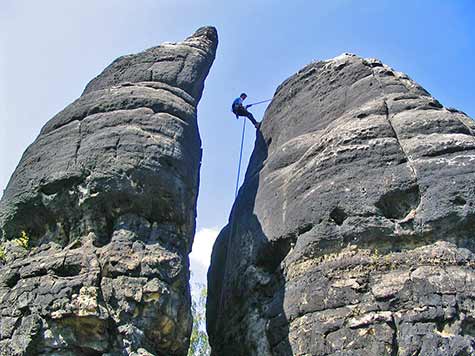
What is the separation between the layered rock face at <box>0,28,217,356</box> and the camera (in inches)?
417

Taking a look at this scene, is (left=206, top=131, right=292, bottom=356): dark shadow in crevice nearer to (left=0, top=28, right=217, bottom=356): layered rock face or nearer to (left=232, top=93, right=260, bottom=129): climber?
(left=0, top=28, right=217, bottom=356): layered rock face

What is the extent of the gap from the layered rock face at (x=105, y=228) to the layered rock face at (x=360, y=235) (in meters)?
2.08

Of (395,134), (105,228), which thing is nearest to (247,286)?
(105,228)

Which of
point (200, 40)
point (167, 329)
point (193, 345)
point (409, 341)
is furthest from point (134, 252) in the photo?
point (193, 345)

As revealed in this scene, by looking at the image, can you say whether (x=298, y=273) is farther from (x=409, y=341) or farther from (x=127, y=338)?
(x=127, y=338)

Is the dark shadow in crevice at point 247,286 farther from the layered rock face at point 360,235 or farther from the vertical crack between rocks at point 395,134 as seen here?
the vertical crack between rocks at point 395,134

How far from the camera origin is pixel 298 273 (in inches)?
486

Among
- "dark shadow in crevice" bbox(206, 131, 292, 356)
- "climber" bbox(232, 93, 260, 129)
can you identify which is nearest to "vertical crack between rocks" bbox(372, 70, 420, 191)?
"dark shadow in crevice" bbox(206, 131, 292, 356)

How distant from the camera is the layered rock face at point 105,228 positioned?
10.6 m

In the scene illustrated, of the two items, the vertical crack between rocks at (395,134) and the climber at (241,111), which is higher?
the climber at (241,111)

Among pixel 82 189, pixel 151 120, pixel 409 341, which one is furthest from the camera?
pixel 151 120

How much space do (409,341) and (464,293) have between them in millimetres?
1306

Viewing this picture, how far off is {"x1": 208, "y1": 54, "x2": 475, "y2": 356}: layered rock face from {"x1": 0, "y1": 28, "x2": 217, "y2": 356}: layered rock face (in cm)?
208

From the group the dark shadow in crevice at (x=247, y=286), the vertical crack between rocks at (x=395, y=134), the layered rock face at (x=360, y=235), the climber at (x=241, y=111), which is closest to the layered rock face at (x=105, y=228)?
the dark shadow in crevice at (x=247, y=286)
